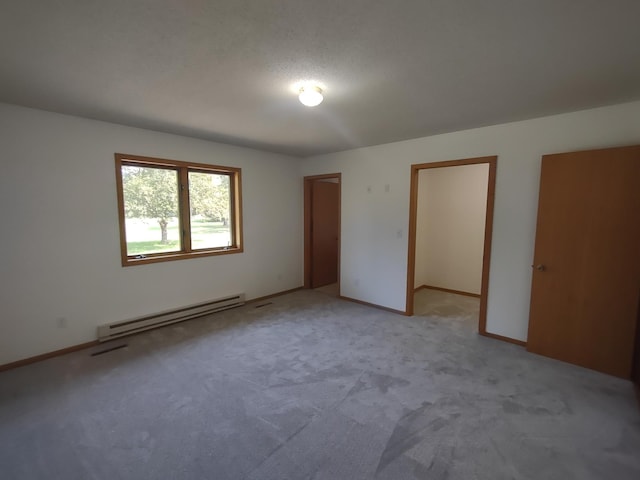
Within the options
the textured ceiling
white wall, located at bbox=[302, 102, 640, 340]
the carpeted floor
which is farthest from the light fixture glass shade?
the carpeted floor

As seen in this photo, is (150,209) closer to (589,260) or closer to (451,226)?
(589,260)

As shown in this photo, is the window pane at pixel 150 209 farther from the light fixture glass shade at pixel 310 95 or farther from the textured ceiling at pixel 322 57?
the light fixture glass shade at pixel 310 95

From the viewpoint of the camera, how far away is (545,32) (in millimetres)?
1517

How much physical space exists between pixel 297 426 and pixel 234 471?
465 mm

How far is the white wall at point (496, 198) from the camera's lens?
274 cm

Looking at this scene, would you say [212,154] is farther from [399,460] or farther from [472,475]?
[472,475]

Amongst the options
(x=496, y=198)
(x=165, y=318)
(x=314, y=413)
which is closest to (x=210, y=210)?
(x=165, y=318)

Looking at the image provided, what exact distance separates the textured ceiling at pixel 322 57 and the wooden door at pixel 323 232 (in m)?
2.51

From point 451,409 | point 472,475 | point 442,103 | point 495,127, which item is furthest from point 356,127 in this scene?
point 472,475

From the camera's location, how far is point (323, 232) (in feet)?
18.2

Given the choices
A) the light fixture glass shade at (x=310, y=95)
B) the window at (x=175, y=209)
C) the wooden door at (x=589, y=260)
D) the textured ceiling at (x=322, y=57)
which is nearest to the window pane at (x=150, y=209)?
the window at (x=175, y=209)

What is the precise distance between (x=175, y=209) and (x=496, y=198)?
156 inches

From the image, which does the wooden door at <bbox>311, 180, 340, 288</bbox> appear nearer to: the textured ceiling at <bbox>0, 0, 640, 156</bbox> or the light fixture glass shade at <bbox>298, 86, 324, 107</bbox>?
the textured ceiling at <bbox>0, 0, 640, 156</bbox>

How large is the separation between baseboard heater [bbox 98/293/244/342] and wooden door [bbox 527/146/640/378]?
3.77 m
